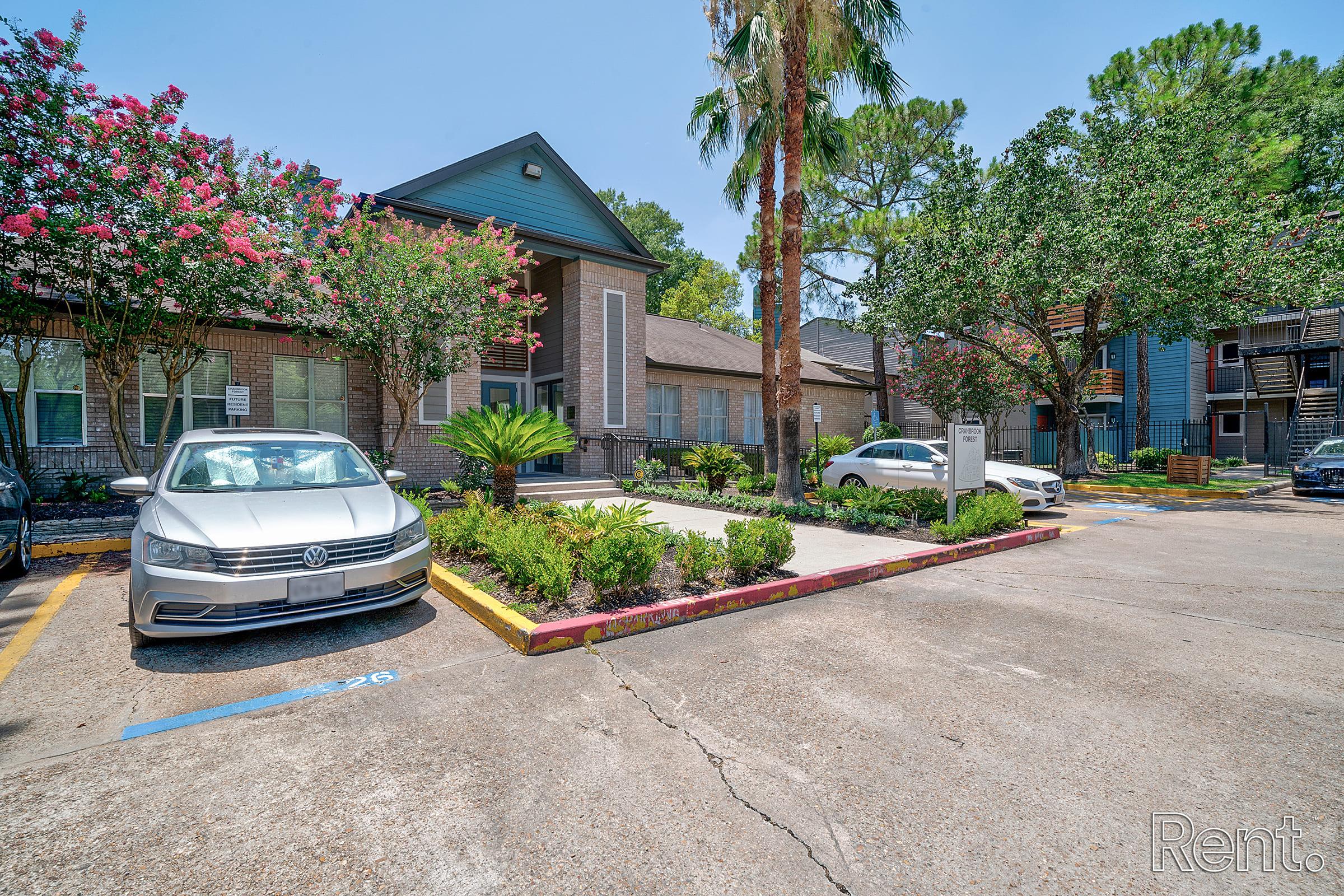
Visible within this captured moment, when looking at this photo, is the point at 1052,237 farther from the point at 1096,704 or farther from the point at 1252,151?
the point at 1096,704

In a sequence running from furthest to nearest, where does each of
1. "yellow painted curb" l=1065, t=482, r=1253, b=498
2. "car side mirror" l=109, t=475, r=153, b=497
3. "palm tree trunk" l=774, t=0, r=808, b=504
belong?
"yellow painted curb" l=1065, t=482, r=1253, b=498, "palm tree trunk" l=774, t=0, r=808, b=504, "car side mirror" l=109, t=475, r=153, b=497

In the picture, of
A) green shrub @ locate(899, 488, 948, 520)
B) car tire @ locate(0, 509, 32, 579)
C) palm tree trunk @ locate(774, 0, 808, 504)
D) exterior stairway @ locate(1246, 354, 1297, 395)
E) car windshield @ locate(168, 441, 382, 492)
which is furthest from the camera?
exterior stairway @ locate(1246, 354, 1297, 395)

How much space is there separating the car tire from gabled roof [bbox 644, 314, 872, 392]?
1305 cm

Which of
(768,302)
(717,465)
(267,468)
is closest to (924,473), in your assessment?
(717,465)

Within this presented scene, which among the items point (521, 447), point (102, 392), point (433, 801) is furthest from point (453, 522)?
point (102, 392)

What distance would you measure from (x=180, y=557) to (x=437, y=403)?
428 inches

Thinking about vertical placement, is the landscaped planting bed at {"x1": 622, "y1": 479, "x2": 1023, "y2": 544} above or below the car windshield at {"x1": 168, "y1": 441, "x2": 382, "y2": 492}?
below

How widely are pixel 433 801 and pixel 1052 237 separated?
58.0 feet

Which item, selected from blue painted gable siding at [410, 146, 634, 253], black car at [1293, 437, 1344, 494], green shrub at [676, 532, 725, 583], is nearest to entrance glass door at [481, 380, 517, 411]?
blue painted gable siding at [410, 146, 634, 253]

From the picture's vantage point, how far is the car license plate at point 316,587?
428 centimetres

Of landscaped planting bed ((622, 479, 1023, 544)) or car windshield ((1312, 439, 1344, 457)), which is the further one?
car windshield ((1312, 439, 1344, 457))

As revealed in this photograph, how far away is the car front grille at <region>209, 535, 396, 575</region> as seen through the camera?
165 inches

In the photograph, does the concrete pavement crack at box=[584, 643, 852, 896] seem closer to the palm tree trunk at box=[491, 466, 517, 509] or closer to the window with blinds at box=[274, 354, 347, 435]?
the palm tree trunk at box=[491, 466, 517, 509]

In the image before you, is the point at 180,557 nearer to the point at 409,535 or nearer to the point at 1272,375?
the point at 409,535
